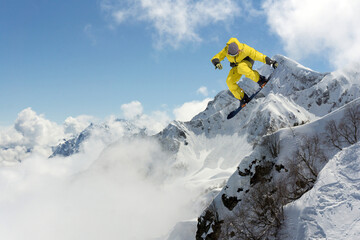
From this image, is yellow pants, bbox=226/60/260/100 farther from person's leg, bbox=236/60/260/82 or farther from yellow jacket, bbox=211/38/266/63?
yellow jacket, bbox=211/38/266/63

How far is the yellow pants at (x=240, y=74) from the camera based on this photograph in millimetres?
12375

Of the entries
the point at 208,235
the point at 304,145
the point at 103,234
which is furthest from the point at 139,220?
the point at 304,145

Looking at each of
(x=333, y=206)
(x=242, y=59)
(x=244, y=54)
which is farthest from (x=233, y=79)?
(x=333, y=206)

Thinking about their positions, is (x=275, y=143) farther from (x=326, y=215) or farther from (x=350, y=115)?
(x=326, y=215)

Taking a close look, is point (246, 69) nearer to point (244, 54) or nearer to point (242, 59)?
point (242, 59)

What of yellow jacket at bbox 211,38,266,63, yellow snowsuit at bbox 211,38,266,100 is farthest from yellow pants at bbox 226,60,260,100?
yellow jacket at bbox 211,38,266,63

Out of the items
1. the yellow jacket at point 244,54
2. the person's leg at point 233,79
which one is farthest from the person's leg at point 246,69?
the person's leg at point 233,79

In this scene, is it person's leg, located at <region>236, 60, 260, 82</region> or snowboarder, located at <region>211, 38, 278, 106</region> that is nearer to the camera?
snowboarder, located at <region>211, 38, 278, 106</region>

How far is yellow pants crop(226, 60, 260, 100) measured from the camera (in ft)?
40.6

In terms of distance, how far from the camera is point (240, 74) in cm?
1320

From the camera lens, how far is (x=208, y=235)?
40812 mm

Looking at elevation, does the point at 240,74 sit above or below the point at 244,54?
below

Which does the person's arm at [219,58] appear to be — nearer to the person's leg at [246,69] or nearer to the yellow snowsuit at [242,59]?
the yellow snowsuit at [242,59]

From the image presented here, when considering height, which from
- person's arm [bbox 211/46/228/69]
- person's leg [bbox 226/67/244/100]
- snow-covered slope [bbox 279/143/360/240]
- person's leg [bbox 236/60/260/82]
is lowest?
snow-covered slope [bbox 279/143/360/240]
